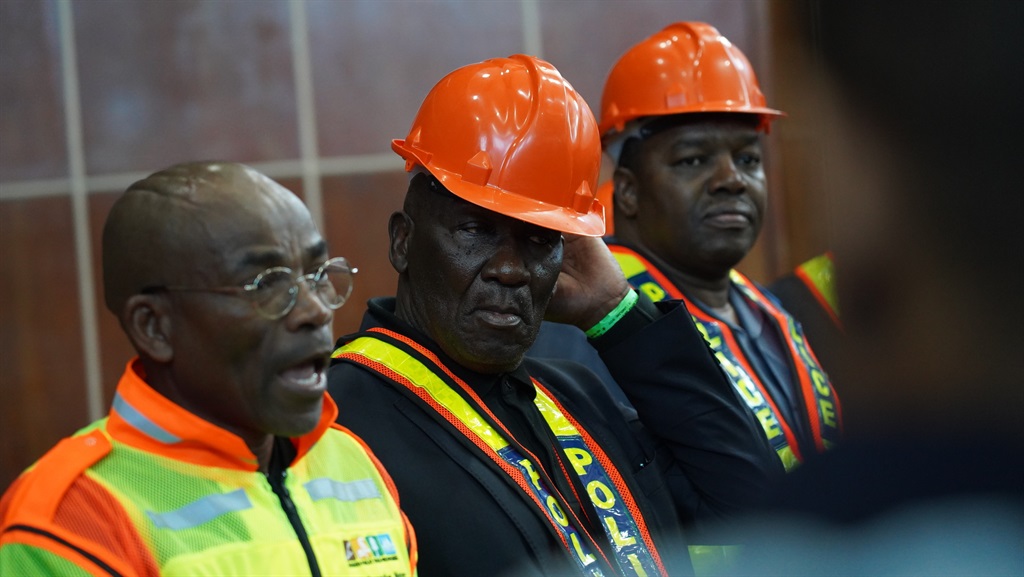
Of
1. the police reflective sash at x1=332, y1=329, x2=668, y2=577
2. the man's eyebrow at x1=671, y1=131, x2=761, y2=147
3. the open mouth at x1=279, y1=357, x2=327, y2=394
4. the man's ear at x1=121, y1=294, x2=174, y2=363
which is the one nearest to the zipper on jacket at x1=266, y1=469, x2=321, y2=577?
the open mouth at x1=279, y1=357, x2=327, y2=394

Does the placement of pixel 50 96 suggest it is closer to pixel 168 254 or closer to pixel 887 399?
pixel 168 254

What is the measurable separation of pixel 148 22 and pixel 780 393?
2943mm

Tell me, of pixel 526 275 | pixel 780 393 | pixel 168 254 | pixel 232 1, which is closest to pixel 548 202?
pixel 526 275

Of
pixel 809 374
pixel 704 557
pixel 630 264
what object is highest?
pixel 630 264

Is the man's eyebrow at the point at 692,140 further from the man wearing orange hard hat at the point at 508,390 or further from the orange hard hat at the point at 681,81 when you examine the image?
the man wearing orange hard hat at the point at 508,390

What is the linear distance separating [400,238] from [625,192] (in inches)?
53.7

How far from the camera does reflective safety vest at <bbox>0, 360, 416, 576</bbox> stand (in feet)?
6.02

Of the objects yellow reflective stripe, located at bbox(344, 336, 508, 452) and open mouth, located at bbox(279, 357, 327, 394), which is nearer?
open mouth, located at bbox(279, 357, 327, 394)

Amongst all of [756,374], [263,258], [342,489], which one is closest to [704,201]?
[756,374]

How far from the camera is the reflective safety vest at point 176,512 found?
1.83 meters

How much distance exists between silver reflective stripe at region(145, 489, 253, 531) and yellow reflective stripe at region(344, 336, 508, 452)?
77cm

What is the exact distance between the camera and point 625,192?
13.8 ft

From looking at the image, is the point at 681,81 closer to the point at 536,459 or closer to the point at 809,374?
the point at 809,374

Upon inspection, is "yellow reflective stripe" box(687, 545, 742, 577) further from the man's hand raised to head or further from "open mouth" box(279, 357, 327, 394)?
"open mouth" box(279, 357, 327, 394)
